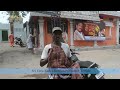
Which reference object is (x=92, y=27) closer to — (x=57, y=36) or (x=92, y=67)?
(x=92, y=67)

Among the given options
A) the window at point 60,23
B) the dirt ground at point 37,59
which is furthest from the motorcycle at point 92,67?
the window at point 60,23

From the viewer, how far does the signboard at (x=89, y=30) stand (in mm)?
3043

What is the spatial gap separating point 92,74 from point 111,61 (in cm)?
74

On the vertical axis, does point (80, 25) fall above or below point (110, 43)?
above

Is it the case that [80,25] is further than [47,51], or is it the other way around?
[80,25]

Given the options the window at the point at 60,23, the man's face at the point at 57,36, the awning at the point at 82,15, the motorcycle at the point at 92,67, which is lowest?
the motorcycle at the point at 92,67

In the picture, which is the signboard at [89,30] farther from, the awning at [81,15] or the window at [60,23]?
the window at [60,23]

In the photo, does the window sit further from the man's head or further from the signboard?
the man's head

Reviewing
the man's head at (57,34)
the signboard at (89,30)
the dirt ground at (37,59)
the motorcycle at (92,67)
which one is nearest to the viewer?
the man's head at (57,34)

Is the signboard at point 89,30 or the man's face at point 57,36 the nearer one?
the man's face at point 57,36
